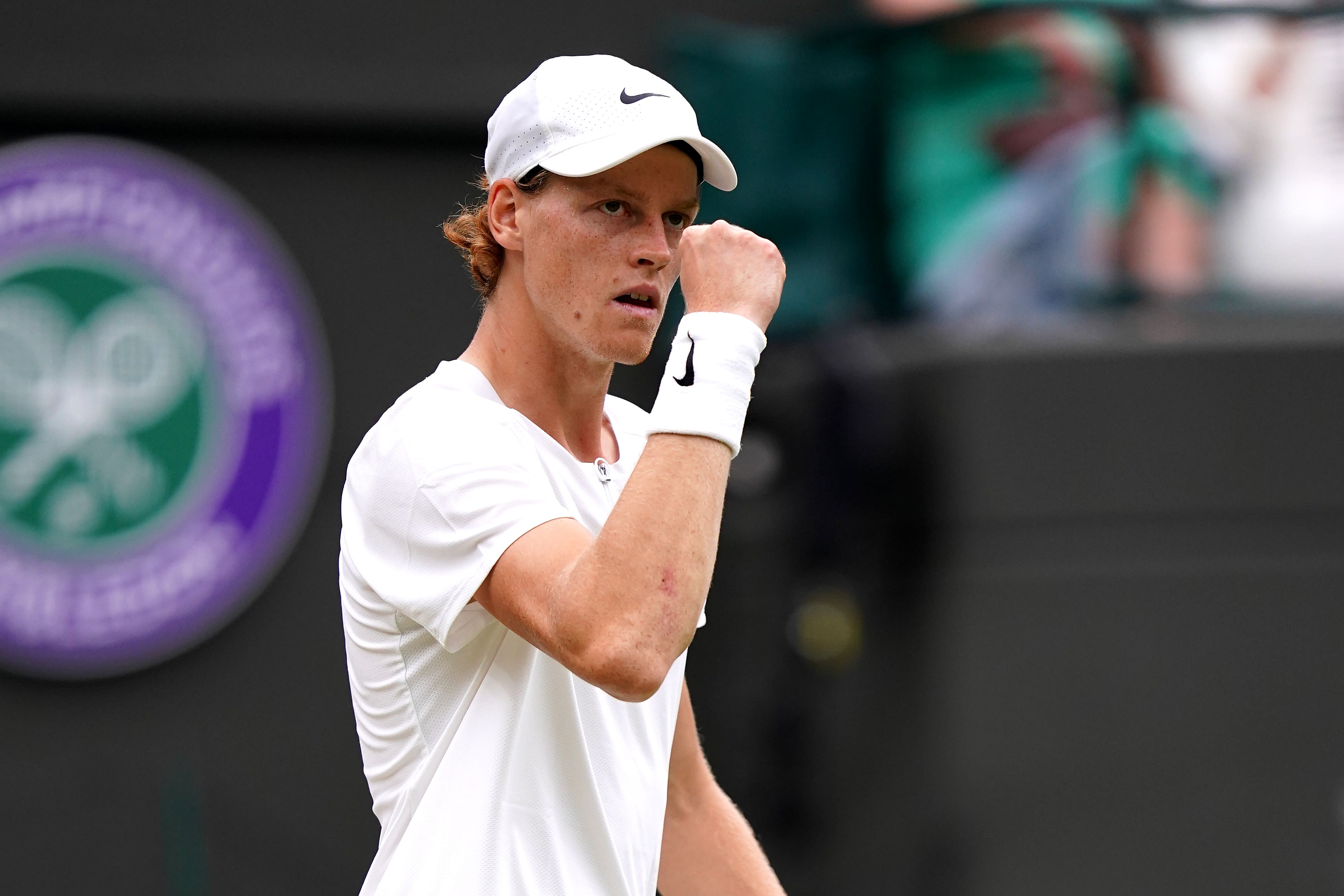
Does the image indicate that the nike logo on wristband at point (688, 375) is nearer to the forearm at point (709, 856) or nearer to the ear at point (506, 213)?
the ear at point (506, 213)

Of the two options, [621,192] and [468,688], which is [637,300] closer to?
[621,192]

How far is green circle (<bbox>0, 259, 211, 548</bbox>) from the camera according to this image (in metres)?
6.16

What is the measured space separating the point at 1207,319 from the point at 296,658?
322cm

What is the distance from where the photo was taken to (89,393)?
6.21 m

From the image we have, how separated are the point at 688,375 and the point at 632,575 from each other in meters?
0.28

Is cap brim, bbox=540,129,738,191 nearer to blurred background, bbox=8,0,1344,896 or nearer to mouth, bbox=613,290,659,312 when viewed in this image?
mouth, bbox=613,290,659,312

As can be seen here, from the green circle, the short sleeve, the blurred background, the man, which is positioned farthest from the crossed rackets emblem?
the short sleeve

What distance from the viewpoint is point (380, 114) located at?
21.4 ft

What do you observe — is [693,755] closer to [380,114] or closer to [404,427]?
[404,427]

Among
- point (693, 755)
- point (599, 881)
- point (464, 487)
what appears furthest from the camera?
point (693, 755)

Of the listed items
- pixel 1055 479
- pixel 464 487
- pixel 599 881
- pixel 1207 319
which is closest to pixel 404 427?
pixel 464 487

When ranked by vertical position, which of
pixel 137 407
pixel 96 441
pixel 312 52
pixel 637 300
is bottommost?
pixel 637 300

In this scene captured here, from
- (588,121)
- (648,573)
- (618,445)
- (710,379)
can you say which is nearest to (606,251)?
(588,121)

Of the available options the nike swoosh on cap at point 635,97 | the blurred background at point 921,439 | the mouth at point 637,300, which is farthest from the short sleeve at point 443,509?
the blurred background at point 921,439
